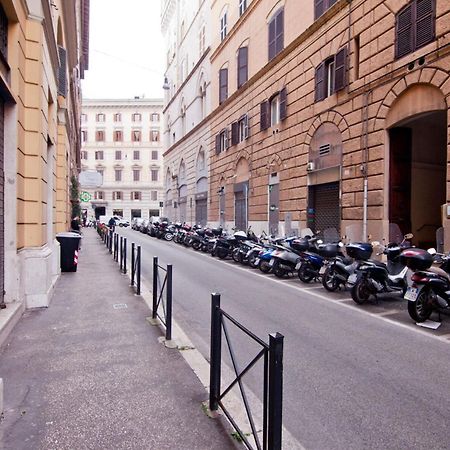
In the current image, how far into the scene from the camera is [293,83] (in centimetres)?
1781

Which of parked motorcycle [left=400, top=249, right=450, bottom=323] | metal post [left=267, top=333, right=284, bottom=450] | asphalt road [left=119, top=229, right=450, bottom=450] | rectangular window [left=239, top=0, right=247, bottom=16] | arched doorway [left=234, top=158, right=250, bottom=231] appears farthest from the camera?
rectangular window [left=239, top=0, right=247, bottom=16]

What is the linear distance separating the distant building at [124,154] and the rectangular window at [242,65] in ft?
141

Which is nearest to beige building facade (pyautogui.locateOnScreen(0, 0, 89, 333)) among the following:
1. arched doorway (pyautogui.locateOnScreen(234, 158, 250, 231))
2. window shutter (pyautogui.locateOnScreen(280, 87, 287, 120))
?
window shutter (pyautogui.locateOnScreen(280, 87, 287, 120))

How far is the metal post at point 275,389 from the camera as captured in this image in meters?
2.22

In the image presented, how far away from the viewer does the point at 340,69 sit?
1441cm

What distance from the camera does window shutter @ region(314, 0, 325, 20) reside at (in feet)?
51.8

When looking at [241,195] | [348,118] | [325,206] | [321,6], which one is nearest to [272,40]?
[321,6]

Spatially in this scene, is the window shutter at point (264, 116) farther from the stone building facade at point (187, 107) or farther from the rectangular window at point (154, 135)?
the rectangular window at point (154, 135)

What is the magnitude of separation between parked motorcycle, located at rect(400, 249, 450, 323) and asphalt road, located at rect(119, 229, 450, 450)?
0.31 meters

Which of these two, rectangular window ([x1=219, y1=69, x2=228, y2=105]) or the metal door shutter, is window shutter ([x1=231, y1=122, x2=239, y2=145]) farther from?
the metal door shutter

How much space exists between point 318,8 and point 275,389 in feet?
56.0

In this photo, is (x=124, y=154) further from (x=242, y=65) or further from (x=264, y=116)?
(x=264, y=116)

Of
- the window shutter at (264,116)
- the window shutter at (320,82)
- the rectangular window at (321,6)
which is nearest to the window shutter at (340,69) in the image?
the window shutter at (320,82)

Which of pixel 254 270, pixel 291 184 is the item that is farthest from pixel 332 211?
pixel 254 270
